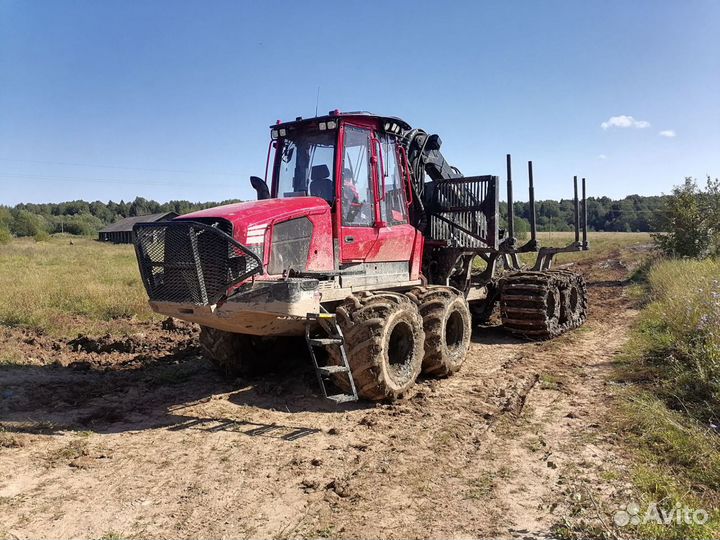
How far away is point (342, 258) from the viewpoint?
6.58 m

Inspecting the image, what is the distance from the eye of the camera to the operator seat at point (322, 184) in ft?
21.9

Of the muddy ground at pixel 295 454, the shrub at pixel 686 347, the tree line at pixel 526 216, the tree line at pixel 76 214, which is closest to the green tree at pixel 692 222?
the shrub at pixel 686 347

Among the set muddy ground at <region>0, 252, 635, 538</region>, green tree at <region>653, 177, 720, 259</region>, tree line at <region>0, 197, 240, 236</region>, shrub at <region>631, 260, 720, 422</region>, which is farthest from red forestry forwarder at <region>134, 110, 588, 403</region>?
tree line at <region>0, 197, 240, 236</region>

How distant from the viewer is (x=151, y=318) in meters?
11.8

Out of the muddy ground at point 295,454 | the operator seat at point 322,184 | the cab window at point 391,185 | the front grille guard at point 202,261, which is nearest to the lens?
the muddy ground at point 295,454

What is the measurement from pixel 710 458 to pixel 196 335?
8.57 m

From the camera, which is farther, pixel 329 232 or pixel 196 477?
pixel 329 232

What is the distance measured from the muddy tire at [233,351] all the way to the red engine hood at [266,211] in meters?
1.87

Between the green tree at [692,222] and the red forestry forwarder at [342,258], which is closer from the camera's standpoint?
the red forestry forwarder at [342,258]

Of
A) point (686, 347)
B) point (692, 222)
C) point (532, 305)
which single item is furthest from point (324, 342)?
point (692, 222)

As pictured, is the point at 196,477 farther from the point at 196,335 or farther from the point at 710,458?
the point at 196,335

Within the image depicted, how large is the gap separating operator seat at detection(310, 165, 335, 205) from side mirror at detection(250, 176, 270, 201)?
75cm

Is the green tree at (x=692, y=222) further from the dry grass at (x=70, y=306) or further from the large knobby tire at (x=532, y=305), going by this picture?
the dry grass at (x=70, y=306)

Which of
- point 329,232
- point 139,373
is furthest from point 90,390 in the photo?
point 329,232
